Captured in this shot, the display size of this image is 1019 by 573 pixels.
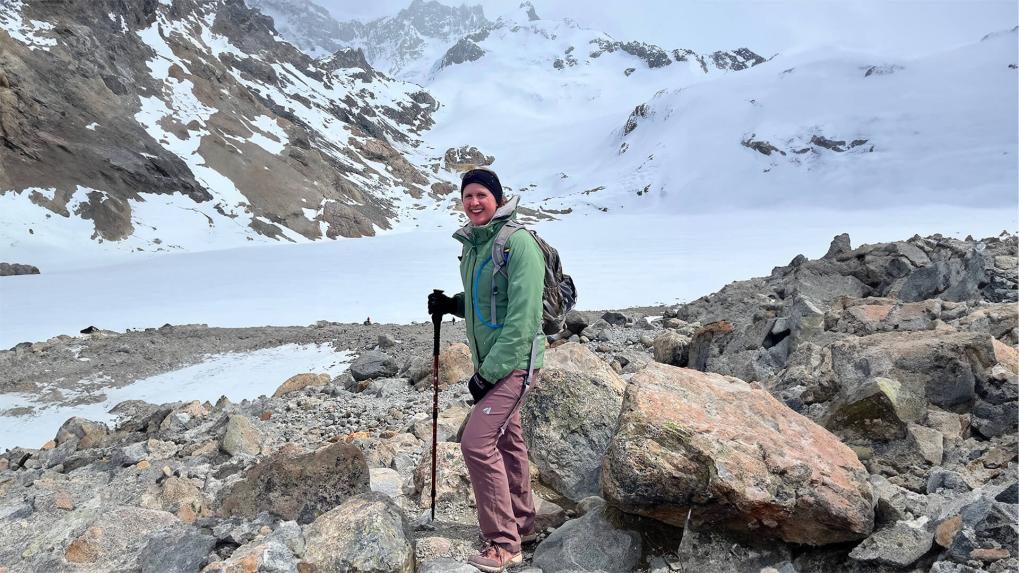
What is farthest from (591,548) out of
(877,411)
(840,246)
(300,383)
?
(840,246)

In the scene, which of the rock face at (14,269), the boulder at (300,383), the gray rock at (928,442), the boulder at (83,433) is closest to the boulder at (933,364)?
the gray rock at (928,442)

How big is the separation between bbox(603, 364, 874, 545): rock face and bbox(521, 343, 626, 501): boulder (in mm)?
1091

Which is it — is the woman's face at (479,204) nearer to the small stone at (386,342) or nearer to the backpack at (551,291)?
the backpack at (551,291)

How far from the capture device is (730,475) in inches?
135

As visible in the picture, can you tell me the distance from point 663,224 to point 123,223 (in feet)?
174

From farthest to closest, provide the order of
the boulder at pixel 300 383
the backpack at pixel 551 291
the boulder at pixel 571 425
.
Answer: the boulder at pixel 300 383 → the boulder at pixel 571 425 → the backpack at pixel 551 291

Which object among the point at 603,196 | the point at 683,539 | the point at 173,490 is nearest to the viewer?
the point at 683,539

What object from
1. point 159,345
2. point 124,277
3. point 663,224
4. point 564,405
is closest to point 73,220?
point 124,277

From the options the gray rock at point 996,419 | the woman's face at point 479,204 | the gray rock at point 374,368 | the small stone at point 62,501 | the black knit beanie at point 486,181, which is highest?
the black knit beanie at point 486,181

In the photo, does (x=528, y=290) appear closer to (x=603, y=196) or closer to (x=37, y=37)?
(x=37, y=37)

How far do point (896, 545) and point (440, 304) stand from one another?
3135 millimetres

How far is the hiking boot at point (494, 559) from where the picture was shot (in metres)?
3.65

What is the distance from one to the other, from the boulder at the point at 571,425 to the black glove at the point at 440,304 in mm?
1060

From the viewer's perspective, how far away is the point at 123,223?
43.9 metres
